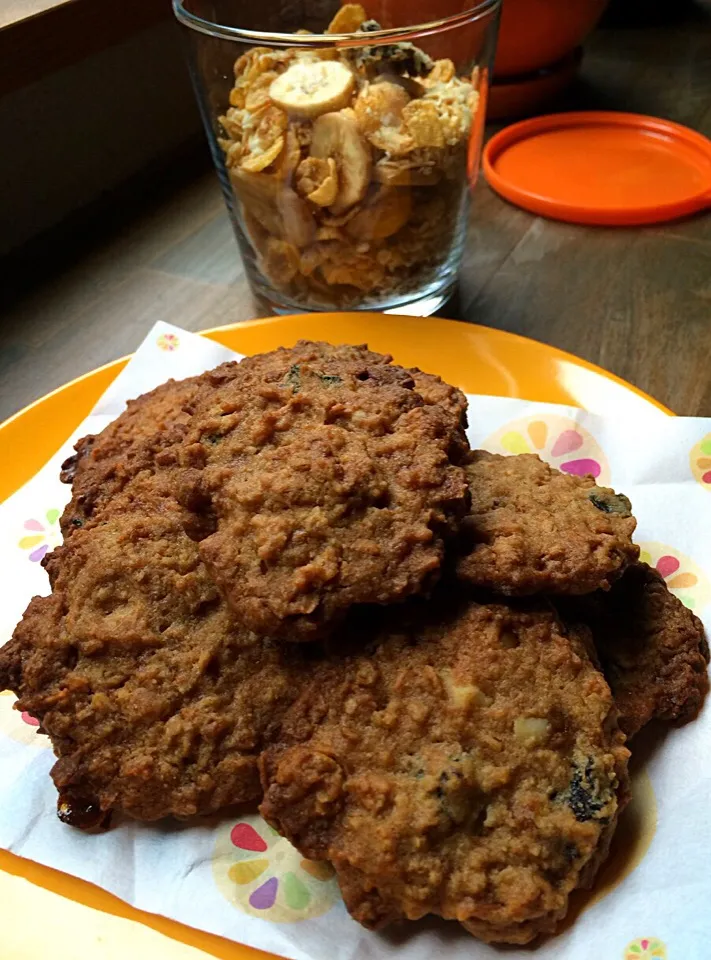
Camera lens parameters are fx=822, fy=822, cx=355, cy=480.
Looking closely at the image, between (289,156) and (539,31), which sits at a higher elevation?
(289,156)

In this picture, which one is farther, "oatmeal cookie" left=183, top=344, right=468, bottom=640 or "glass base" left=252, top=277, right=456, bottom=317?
"glass base" left=252, top=277, right=456, bottom=317

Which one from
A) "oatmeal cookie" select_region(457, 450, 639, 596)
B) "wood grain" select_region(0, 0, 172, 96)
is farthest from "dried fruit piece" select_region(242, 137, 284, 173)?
"wood grain" select_region(0, 0, 172, 96)

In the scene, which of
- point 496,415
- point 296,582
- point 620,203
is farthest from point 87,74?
point 296,582

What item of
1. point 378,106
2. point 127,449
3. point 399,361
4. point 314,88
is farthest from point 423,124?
point 127,449

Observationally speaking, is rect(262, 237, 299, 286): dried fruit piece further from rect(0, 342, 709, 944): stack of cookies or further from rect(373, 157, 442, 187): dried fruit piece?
rect(0, 342, 709, 944): stack of cookies

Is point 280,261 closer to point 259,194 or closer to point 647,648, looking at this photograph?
point 259,194

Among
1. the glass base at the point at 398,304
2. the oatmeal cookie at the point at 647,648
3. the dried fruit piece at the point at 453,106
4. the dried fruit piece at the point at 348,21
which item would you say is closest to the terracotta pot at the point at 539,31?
the dried fruit piece at the point at 348,21
